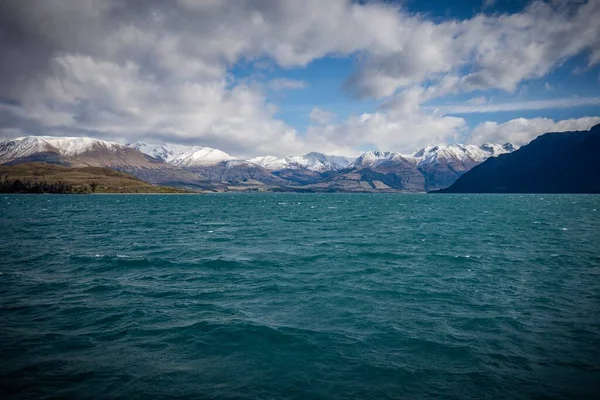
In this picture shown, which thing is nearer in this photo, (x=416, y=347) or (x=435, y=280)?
(x=416, y=347)

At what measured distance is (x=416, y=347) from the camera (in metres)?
18.1

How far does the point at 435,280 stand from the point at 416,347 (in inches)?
554

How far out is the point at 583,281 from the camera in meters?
29.7

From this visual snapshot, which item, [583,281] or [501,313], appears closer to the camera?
[501,313]

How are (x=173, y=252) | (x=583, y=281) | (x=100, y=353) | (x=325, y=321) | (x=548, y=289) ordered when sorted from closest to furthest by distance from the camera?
1. (x=100, y=353)
2. (x=325, y=321)
3. (x=548, y=289)
4. (x=583, y=281)
5. (x=173, y=252)

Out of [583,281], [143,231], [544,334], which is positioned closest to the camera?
[544,334]

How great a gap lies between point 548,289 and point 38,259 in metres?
49.8

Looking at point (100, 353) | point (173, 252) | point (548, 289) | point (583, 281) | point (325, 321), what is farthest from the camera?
point (173, 252)

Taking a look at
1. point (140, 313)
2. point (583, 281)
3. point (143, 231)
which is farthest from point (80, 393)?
point (143, 231)

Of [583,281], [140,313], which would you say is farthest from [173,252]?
[583,281]

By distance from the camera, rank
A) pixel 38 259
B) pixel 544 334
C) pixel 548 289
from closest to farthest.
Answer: pixel 544 334, pixel 548 289, pixel 38 259

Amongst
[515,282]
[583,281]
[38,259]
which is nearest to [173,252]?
[38,259]

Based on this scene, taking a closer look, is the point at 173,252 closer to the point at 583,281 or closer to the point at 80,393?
the point at 80,393

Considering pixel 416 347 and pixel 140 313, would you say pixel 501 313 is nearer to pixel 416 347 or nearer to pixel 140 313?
pixel 416 347
